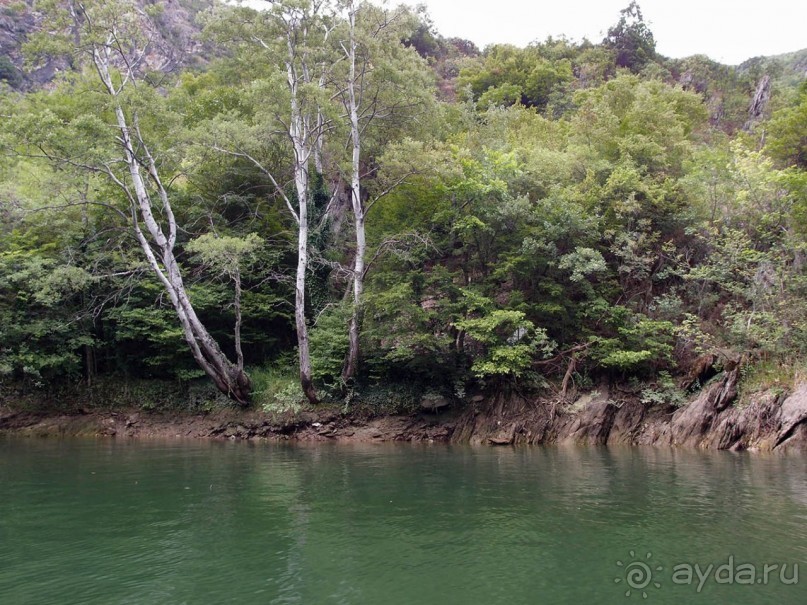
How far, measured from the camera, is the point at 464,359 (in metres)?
23.8

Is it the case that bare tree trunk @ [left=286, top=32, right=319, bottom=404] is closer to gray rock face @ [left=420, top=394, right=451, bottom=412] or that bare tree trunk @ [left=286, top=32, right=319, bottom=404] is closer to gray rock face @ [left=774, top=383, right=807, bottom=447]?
gray rock face @ [left=420, top=394, right=451, bottom=412]

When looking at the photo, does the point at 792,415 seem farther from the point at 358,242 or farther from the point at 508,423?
the point at 358,242

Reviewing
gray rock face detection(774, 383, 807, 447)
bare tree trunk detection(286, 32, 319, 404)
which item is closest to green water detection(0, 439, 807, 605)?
gray rock face detection(774, 383, 807, 447)

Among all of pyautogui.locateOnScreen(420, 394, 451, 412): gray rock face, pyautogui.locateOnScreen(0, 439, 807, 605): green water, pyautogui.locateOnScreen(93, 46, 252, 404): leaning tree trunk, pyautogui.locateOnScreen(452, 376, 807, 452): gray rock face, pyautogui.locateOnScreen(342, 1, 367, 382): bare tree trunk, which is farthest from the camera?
pyautogui.locateOnScreen(342, 1, 367, 382): bare tree trunk

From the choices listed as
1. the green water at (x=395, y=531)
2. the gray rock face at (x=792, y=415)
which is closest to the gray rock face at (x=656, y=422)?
the gray rock face at (x=792, y=415)

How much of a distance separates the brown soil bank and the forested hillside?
0.92 m

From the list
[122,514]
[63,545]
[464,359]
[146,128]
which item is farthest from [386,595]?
[146,128]

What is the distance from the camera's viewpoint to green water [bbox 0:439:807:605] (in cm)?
662

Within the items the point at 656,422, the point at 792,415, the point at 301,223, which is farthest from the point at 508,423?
the point at 301,223

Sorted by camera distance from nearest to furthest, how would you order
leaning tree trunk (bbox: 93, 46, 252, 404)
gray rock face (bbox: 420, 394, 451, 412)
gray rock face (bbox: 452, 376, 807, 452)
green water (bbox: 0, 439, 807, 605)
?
green water (bbox: 0, 439, 807, 605) → gray rock face (bbox: 452, 376, 807, 452) → leaning tree trunk (bbox: 93, 46, 252, 404) → gray rock face (bbox: 420, 394, 451, 412)

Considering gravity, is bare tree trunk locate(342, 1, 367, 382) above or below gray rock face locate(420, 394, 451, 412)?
above

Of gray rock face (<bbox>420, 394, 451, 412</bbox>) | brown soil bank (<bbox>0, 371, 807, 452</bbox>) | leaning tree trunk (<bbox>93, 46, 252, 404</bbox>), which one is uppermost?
leaning tree trunk (<bbox>93, 46, 252, 404</bbox>)

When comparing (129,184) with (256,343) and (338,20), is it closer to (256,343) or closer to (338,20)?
(256,343)

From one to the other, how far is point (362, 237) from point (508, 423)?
9.57 meters
